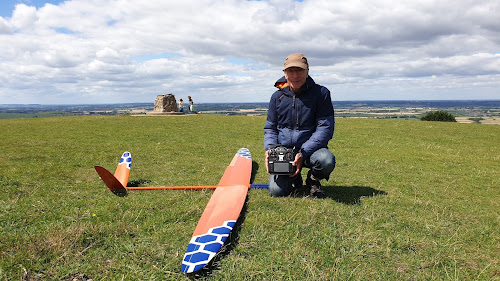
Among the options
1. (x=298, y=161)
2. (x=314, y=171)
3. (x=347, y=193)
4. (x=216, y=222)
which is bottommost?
(x=347, y=193)

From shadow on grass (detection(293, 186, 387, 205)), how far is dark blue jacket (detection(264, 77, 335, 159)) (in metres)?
0.99

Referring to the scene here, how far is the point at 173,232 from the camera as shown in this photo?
167 inches

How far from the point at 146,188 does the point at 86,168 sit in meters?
3.11

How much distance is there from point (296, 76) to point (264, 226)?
262cm

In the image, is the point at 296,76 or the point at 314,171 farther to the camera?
the point at 314,171

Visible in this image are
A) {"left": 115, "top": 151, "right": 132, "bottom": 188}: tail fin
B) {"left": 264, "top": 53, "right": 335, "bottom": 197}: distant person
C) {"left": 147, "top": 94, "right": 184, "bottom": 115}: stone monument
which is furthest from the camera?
{"left": 147, "top": 94, "right": 184, "bottom": 115}: stone monument

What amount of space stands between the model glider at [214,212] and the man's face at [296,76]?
2177 millimetres

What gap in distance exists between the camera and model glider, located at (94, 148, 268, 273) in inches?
136

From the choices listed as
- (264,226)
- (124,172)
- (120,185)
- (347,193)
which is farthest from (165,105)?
(264,226)

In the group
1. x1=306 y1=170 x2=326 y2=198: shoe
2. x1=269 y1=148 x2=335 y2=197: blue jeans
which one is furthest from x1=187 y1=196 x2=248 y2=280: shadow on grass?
x1=306 y1=170 x2=326 y2=198: shoe

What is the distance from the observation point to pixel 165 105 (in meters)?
34.5

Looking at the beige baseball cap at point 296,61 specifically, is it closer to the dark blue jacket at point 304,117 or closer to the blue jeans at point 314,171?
the dark blue jacket at point 304,117

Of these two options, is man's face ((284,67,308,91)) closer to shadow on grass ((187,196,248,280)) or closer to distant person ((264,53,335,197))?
distant person ((264,53,335,197))

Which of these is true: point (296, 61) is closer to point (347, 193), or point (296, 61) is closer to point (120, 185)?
point (347, 193)
